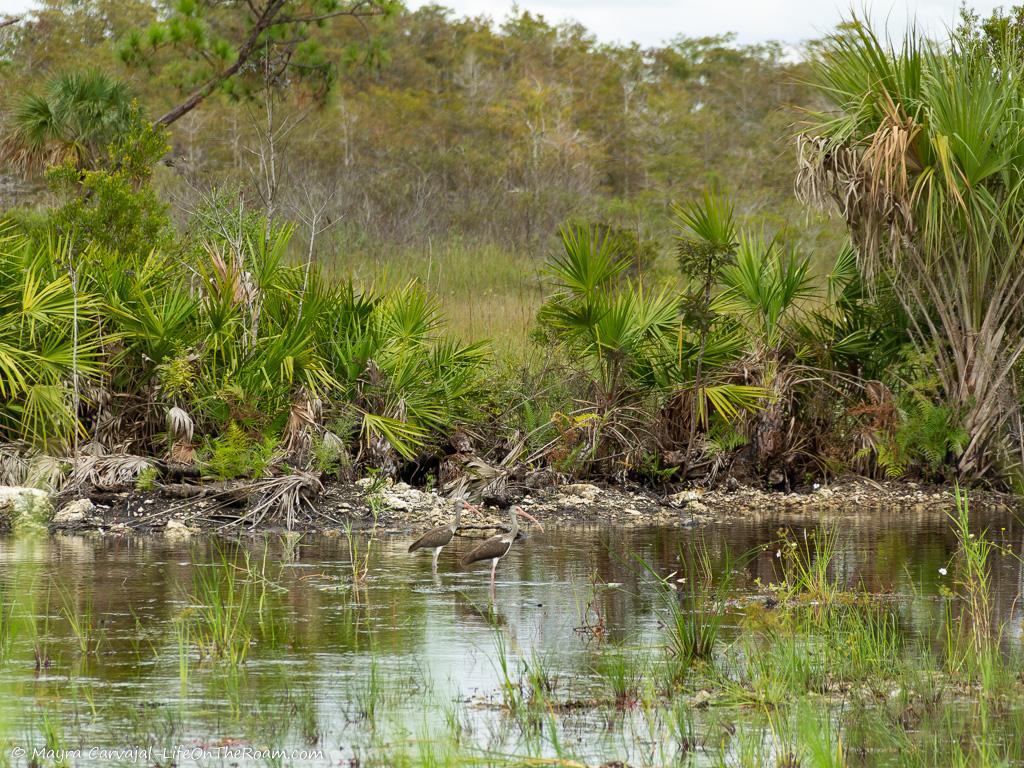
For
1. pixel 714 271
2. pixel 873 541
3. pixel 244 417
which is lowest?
pixel 873 541

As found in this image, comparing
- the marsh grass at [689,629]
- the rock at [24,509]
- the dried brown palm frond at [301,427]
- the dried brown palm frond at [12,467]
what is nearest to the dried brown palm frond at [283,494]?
the dried brown palm frond at [301,427]

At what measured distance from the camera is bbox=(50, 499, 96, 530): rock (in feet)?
44.0

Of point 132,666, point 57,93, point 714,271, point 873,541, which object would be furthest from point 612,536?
point 57,93

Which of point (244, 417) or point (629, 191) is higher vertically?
point (629, 191)

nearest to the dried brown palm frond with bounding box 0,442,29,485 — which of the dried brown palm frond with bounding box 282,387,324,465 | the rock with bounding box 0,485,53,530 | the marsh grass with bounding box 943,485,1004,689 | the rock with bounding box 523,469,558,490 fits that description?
the rock with bounding box 0,485,53,530

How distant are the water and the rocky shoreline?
0.61 metres

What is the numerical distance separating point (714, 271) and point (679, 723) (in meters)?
10.4

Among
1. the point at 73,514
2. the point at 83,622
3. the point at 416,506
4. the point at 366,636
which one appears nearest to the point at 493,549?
the point at 366,636

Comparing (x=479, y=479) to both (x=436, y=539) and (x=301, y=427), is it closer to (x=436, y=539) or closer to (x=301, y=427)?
(x=301, y=427)

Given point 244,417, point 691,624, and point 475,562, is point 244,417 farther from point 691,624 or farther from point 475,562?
point 691,624

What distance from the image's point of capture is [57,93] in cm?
2133

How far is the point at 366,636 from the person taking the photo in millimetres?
8648

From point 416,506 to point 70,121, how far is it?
34.3ft

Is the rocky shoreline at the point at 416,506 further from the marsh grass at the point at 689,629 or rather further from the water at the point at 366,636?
the marsh grass at the point at 689,629
